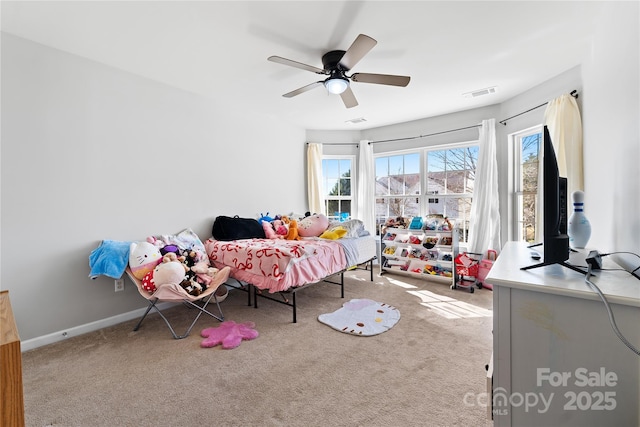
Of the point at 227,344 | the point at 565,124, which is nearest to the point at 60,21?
the point at 227,344

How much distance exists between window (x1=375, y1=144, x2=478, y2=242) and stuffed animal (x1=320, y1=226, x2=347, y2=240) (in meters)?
1.63

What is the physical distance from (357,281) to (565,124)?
2925mm

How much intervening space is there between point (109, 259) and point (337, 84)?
2.56m

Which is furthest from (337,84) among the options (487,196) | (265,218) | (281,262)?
(487,196)

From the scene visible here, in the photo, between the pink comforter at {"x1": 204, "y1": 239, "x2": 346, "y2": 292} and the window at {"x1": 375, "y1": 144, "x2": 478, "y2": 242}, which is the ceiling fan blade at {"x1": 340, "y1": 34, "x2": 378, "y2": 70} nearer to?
the pink comforter at {"x1": 204, "y1": 239, "x2": 346, "y2": 292}

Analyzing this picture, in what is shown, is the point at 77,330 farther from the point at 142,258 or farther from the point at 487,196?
the point at 487,196

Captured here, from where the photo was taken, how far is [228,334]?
242cm

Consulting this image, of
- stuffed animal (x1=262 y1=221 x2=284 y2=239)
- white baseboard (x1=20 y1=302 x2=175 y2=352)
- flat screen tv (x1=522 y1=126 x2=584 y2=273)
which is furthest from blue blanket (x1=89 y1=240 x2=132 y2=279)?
flat screen tv (x1=522 y1=126 x2=584 y2=273)

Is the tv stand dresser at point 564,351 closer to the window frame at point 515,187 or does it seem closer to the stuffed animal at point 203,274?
the stuffed animal at point 203,274

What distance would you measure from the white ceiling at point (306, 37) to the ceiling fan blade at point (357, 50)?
19cm

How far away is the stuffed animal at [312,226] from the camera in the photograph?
3.84m

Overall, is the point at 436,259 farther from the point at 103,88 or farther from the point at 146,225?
the point at 103,88

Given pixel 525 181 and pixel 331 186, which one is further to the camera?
pixel 331 186

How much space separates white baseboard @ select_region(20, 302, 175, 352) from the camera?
2.24 metres
